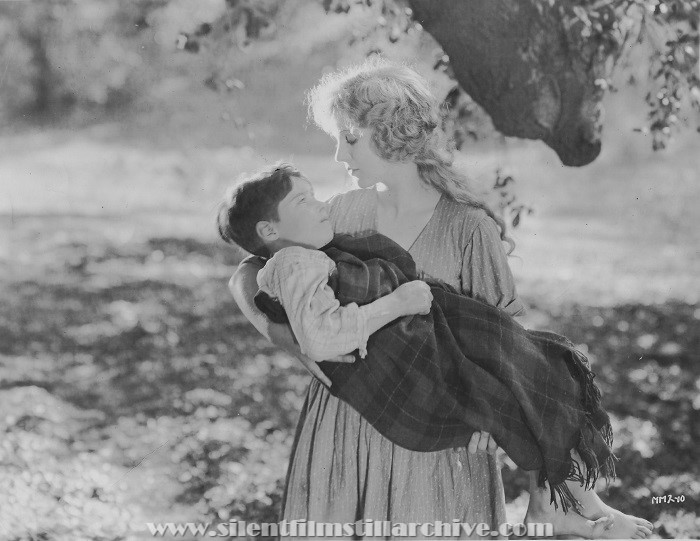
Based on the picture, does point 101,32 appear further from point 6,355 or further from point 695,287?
point 695,287

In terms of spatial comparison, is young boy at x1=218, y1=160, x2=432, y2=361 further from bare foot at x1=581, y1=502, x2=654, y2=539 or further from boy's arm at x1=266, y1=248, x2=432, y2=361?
bare foot at x1=581, y1=502, x2=654, y2=539

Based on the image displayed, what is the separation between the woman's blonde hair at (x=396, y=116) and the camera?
6.68 ft

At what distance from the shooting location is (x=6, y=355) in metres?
5.66

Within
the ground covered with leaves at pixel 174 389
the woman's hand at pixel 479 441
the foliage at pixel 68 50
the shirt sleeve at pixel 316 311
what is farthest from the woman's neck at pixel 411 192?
the foliage at pixel 68 50

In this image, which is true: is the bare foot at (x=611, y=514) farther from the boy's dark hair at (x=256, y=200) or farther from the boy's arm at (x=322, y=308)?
the boy's dark hair at (x=256, y=200)

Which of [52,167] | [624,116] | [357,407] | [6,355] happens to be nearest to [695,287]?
[624,116]

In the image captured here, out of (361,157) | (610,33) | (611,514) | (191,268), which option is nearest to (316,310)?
(361,157)

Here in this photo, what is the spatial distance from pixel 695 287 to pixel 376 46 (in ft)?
14.6

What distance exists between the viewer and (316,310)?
183 centimetres

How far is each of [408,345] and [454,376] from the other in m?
0.13

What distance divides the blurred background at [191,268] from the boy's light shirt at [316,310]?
61 centimetres

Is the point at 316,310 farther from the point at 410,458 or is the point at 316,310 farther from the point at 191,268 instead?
the point at 191,268

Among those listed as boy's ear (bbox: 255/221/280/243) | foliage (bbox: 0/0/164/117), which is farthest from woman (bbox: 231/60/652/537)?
foliage (bbox: 0/0/164/117)

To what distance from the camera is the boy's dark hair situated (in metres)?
1.93
